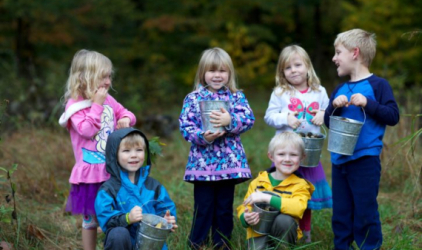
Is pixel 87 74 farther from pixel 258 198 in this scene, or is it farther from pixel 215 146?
pixel 258 198

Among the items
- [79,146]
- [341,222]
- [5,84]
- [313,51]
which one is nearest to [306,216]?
[341,222]

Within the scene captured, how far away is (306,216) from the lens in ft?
13.9

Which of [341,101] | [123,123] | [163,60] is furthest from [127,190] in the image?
[163,60]

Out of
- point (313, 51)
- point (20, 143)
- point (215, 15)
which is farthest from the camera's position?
point (313, 51)

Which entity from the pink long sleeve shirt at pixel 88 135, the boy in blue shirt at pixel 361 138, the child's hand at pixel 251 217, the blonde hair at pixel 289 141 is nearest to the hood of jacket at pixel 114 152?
the pink long sleeve shirt at pixel 88 135

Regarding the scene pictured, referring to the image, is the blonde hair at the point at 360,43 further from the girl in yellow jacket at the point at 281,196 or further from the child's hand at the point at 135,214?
the child's hand at the point at 135,214

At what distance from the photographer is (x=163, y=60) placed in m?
16.2

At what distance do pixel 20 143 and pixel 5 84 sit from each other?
11.0ft

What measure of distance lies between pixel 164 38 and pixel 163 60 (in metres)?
0.76

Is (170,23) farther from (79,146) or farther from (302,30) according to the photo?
(79,146)

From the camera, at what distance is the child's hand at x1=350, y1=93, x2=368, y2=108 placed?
11.5 ft

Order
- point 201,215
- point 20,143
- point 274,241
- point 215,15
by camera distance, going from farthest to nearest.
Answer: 1. point 215,15
2. point 20,143
3. point 201,215
4. point 274,241

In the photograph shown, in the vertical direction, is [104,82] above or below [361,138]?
above

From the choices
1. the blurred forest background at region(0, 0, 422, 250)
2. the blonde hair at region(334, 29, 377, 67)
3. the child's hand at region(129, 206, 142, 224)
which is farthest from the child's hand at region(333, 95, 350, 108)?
the blurred forest background at region(0, 0, 422, 250)
